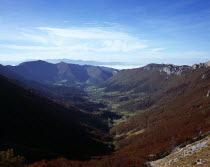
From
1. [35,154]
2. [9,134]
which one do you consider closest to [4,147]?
[35,154]

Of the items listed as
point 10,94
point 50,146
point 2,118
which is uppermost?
point 10,94

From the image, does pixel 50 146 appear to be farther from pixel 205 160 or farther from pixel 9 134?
pixel 205 160

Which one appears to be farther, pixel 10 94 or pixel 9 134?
pixel 10 94

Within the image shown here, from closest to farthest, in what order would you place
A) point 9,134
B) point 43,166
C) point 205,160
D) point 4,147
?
point 205,160 < point 43,166 < point 4,147 < point 9,134

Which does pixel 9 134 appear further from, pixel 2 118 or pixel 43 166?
pixel 43 166

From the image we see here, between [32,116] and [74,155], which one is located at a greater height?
[32,116]

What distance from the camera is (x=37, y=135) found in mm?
134250

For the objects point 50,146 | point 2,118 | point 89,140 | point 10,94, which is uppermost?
point 10,94

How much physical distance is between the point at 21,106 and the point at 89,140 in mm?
74139

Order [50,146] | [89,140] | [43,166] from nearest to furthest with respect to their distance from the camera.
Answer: [43,166] → [50,146] → [89,140]

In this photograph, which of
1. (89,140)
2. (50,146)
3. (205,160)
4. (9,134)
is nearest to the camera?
(205,160)

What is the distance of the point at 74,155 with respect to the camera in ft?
412

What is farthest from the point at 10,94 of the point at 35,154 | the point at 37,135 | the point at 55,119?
the point at 35,154

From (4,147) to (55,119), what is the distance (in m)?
87.3
